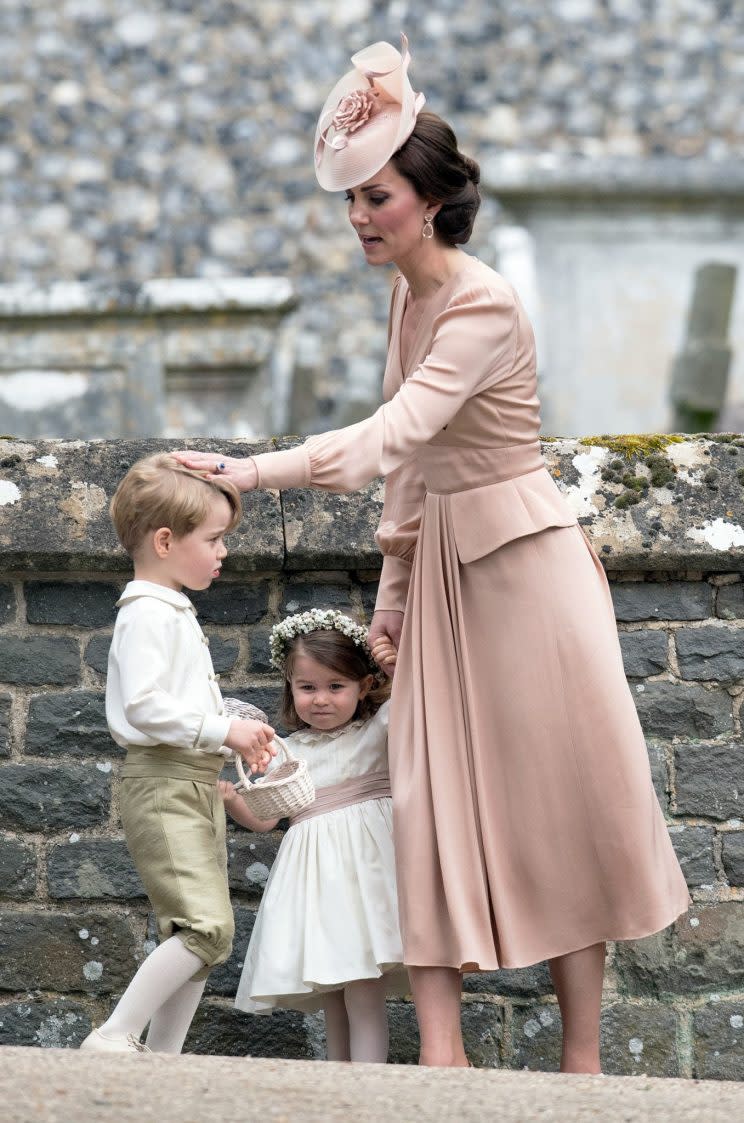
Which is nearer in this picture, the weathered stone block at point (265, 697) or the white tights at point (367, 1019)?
the white tights at point (367, 1019)

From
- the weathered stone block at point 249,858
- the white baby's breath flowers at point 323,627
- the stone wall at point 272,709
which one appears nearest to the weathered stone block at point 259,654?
the stone wall at point 272,709

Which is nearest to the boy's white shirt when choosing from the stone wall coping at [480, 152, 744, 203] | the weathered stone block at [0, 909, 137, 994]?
the weathered stone block at [0, 909, 137, 994]

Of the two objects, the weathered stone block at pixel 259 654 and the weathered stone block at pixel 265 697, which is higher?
the weathered stone block at pixel 259 654

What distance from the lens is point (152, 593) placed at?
331 cm

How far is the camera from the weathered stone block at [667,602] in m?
3.98

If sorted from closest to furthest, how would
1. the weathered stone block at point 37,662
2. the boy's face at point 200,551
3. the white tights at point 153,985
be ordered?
the white tights at point 153,985 < the boy's face at point 200,551 < the weathered stone block at point 37,662

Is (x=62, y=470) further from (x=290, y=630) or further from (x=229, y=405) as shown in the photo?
(x=229, y=405)

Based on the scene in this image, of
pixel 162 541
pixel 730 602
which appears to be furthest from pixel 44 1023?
pixel 730 602

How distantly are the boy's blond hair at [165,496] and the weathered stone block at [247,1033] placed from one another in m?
1.24

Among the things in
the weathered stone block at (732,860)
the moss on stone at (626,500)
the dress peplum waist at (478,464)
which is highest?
the moss on stone at (626,500)

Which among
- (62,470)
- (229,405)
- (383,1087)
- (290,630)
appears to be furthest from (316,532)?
(229,405)

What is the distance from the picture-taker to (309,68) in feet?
42.0

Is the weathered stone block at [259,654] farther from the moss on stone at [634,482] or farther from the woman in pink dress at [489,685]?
the moss on stone at [634,482]

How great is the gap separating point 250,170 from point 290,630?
9.58 meters
